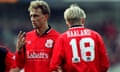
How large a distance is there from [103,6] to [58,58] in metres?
17.2

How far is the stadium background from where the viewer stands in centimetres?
2277

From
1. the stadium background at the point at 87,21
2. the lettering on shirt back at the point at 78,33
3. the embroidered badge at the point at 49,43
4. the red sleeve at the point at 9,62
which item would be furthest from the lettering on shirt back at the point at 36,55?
the stadium background at the point at 87,21

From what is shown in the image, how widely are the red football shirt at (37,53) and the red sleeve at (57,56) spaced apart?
1.00ft

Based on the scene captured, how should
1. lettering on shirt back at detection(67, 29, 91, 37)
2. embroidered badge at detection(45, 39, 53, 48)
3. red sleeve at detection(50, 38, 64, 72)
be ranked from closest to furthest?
red sleeve at detection(50, 38, 64, 72) → lettering on shirt back at detection(67, 29, 91, 37) → embroidered badge at detection(45, 39, 53, 48)

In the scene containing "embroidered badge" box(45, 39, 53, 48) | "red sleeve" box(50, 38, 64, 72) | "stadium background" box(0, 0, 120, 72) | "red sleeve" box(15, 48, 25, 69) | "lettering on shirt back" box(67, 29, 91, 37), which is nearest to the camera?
"red sleeve" box(50, 38, 64, 72)

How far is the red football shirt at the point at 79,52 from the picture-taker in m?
8.41

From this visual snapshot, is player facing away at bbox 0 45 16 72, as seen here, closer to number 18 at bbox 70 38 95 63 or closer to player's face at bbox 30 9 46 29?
player's face at bbox 30 9 46 29

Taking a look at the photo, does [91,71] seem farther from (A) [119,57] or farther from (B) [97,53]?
(A) [119,57]

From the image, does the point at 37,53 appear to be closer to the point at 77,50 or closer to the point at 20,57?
the point at 20,57

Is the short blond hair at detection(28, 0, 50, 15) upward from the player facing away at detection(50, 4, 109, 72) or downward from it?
upward

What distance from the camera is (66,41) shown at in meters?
8.42

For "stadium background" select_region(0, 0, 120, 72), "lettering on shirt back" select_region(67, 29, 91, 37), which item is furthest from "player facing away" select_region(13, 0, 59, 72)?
"stadium background" select_region(0, 0, 120, 72)

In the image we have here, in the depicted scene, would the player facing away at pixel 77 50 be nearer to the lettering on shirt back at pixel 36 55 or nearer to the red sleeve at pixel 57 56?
the red sleeve at pixel 57 56

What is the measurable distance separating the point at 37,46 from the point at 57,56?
1.71 feet
